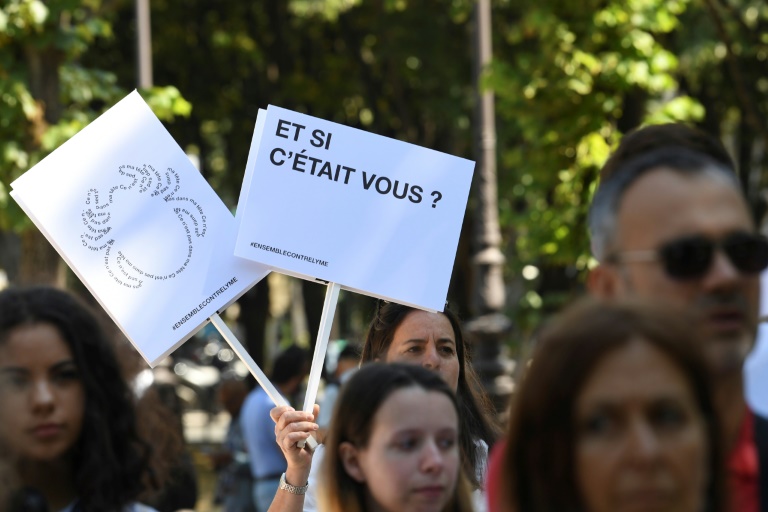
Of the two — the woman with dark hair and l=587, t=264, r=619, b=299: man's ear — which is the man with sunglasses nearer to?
l=587, t=264, r=619, b=299: man's ear

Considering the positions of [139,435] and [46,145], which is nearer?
[139,435]

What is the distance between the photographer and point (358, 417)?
3227 mm

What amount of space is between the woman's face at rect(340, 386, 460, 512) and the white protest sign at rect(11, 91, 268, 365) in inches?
52.3

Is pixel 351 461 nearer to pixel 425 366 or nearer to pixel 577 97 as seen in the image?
pixel 425 366

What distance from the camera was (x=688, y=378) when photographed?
2.16 metres

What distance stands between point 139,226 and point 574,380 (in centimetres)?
255

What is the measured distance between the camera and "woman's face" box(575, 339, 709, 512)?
209 cm

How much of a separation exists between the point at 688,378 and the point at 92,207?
8.59 ft

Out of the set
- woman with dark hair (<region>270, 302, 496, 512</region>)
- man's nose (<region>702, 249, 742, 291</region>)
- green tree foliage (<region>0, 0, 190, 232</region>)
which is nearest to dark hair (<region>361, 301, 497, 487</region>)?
woman with dark hair (<region>270, 302, 496, 512</region>)

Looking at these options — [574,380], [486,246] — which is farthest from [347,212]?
[486,246]

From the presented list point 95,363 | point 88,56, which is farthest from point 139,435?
point 88,56

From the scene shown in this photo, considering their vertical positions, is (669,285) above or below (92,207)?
below

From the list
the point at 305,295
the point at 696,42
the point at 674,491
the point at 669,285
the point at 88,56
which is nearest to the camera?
the point at 674,491

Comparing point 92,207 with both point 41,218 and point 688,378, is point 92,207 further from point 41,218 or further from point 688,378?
point 688,378
